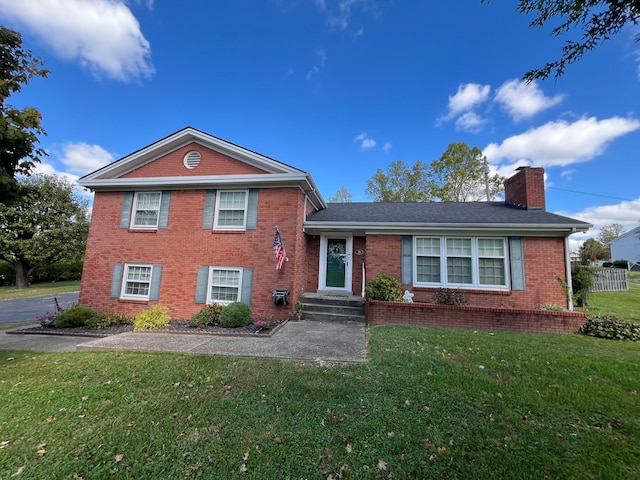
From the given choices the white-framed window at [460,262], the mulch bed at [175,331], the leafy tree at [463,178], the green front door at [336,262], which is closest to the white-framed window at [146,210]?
the mulch bed at [175,331]

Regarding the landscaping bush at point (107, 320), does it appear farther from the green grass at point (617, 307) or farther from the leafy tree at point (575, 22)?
the green grass at point (617, 307)

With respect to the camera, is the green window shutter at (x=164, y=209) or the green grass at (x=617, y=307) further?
the green window shutter at (x=164, y=209)

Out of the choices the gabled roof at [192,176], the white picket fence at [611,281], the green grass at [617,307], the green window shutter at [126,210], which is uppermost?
the gabled roof at [192,176]

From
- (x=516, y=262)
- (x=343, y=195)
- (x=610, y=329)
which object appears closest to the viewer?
(x=610, y=329)

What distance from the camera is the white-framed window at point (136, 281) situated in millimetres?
9594

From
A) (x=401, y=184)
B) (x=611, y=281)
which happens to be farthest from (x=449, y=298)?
(x=401, y=184)

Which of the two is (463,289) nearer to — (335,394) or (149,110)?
(335,394)

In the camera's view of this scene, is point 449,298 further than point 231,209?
No

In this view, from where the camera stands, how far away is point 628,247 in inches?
1629

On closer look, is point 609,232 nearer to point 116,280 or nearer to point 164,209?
point 164,209

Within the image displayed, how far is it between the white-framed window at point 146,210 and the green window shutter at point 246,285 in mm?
4028

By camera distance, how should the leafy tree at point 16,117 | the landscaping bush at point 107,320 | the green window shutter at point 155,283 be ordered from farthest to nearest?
the green window shutter at point 155,283, the landscaping bush at point 107,320, the leafy tree at point 16,117

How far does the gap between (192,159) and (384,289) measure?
27.5ft

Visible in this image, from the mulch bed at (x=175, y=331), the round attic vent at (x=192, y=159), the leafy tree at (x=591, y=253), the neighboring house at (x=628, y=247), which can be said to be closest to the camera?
the mulch bed at (x=175, y=331)
